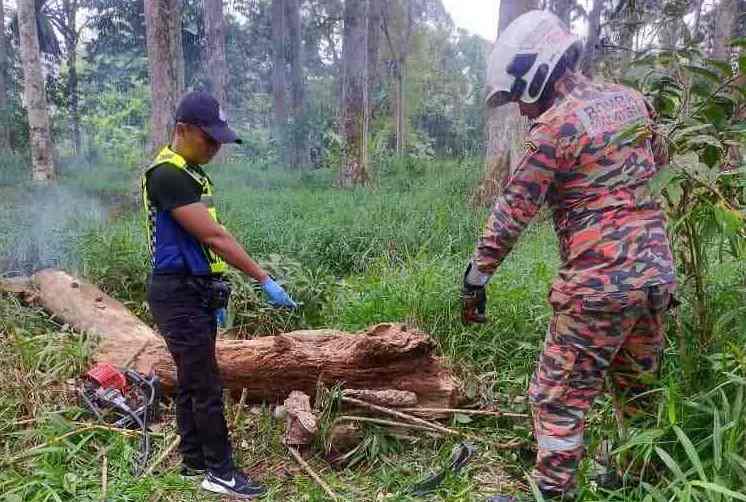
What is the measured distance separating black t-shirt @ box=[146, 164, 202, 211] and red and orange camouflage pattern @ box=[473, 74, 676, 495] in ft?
3.90

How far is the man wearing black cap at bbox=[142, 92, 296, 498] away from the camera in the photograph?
243 centimetres

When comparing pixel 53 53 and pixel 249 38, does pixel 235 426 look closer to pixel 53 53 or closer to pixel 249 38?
pixel 53 53

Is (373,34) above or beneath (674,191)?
above

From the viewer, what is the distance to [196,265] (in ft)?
8.32

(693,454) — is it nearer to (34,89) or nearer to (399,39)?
(34,89)

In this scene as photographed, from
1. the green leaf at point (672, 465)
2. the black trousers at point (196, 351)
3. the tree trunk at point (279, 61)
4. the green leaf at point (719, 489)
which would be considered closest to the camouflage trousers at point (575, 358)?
the green leaf at point (672, 465)

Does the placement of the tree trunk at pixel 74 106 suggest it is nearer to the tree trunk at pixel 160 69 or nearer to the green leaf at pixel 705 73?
the tree trunk at pixel 160 69

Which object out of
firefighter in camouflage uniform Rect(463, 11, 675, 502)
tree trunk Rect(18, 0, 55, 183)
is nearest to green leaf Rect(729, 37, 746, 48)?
firefighter in camouflage uniform Rect(463, 11, 675, 502)

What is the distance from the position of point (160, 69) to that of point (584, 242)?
8004 mm

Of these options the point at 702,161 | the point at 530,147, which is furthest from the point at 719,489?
the point at 530,147

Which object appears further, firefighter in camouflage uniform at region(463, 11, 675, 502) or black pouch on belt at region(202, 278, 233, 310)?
black pouch on belt at region(202, 278, 233, 310)

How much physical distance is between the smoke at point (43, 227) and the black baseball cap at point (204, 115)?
3450mm

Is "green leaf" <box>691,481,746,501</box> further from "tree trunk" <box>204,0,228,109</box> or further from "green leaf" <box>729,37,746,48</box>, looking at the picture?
"tree trunk" <box>204,0,228,109</box>

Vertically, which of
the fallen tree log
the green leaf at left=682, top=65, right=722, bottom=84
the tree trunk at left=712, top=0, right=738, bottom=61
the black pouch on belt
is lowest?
the fallen tree log
